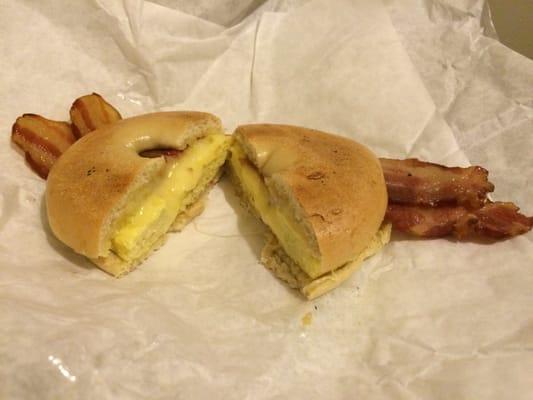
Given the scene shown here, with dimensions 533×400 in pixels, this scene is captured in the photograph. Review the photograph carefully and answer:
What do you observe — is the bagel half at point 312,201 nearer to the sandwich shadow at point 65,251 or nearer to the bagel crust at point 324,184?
the bagel crust at point 324,184

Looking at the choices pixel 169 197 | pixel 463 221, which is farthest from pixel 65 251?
pixel 463 221

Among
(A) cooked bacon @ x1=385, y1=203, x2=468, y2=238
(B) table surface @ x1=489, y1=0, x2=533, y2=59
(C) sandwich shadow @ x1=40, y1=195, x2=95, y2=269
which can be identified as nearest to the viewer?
(C) sandwich shadow @ x1=40, y1=195, x2=95, y2=269

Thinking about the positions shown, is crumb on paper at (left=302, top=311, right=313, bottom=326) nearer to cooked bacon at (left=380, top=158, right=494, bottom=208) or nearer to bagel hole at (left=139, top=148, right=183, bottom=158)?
cooked bacon at (left=380, top=158, right=494, bottom=208)

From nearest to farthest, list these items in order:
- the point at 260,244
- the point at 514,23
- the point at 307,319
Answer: the point at 307,319 → the point at 260,244 → the point at 514,23

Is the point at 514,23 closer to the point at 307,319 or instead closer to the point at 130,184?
the point at 307,319

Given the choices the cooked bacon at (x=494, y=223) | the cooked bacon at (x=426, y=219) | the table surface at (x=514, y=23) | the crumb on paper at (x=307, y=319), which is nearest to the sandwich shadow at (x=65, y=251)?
the crumb on paper at (x=307, y=319)

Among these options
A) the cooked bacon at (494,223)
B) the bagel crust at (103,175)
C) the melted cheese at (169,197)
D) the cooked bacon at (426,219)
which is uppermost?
the bagel crust at (103,175)

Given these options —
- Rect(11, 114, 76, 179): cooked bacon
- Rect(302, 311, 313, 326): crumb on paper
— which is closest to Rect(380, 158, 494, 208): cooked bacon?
Rect(302, 311, 313, 326): crumb on paper
